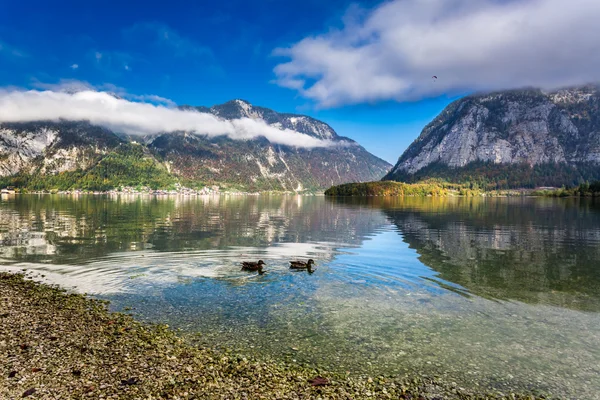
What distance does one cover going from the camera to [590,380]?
1366 cm

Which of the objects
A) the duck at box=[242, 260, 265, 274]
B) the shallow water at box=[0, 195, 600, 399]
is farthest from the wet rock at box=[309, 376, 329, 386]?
the duck at box=[242, 260, 265, 274]

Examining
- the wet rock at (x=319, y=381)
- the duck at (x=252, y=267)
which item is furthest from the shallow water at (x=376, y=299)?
the wet rock at (x=319, y=381)

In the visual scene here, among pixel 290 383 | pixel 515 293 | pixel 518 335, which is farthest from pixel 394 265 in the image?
pixel 290 383

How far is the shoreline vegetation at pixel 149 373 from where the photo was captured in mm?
12234

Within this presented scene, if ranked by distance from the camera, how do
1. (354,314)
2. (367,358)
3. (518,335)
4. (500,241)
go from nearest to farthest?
(367,358) → (518,335) → (354,314) → (500,241)

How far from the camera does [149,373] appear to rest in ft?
44.0

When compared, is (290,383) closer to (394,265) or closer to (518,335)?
(518,335)

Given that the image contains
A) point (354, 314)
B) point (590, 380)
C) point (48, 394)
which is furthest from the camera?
point (354, 314)

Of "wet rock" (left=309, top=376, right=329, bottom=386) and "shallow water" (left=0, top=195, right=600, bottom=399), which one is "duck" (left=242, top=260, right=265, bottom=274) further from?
"wet rock" (left=309, top=376, right=329, bottom=386)

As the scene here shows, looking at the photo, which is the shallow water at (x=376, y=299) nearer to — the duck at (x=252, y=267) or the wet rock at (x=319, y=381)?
the duck at (x=252, y=267)

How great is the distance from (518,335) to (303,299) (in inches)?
487

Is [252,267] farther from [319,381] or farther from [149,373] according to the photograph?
[319,381]

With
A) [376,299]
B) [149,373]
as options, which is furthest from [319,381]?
[376,299]

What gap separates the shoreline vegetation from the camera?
12.2 m
